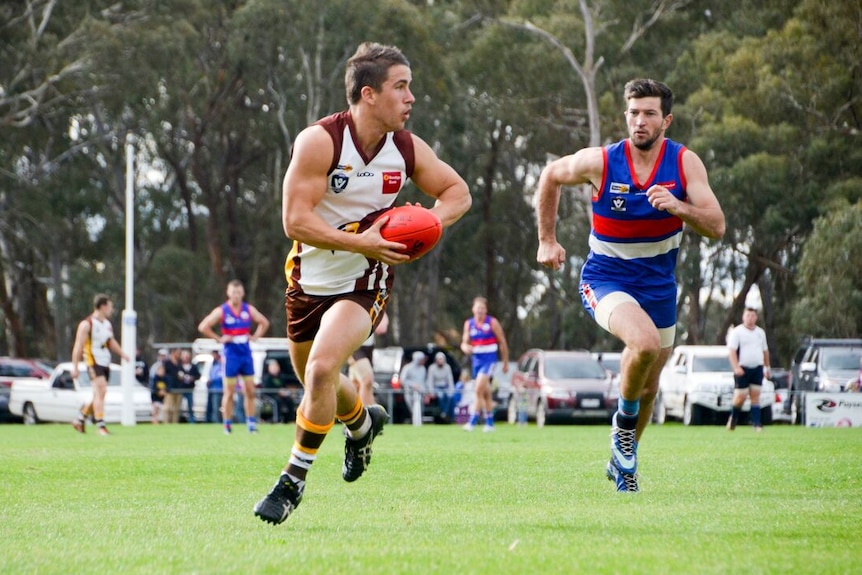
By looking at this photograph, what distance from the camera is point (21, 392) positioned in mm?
34625

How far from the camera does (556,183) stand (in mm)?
8953

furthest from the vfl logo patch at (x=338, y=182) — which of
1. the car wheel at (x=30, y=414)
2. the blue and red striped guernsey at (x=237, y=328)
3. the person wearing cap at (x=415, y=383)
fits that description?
the car wheel at (x=30, y=414)

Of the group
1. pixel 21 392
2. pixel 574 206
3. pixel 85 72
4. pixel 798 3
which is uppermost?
pixel 798 3

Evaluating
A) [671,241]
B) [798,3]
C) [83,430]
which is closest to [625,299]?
[671,241]

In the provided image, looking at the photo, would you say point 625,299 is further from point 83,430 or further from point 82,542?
point 83,430

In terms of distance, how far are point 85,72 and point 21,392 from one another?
44.0ft

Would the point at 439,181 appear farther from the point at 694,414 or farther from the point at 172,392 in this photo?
the point at 172,392

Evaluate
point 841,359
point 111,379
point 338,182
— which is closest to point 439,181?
point 338,182

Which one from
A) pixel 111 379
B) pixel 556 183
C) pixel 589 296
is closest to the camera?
pixel 556 183

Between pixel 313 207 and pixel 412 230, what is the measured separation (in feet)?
1.77

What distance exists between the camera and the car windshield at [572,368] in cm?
3228

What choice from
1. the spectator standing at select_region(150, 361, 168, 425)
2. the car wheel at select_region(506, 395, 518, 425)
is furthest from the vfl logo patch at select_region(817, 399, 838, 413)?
the spectator standing at select_region(150, 361, 168, 425)

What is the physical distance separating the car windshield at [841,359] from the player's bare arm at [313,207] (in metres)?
25.6

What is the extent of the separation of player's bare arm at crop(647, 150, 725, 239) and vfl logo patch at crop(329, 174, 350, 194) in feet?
6.08
